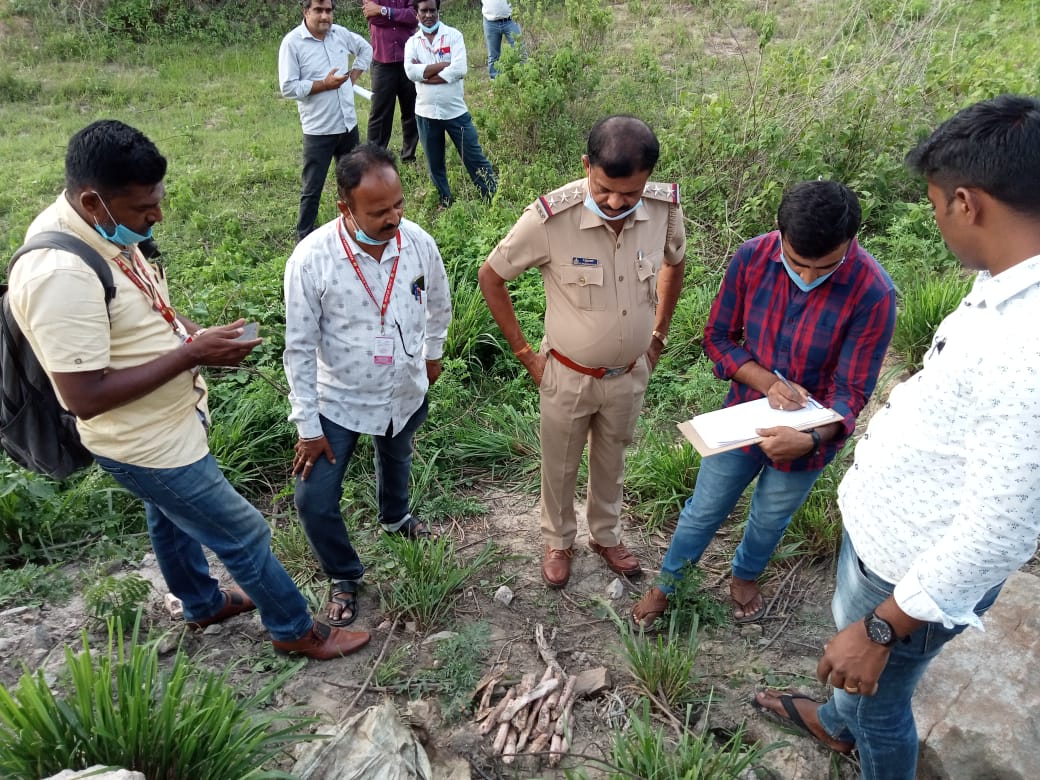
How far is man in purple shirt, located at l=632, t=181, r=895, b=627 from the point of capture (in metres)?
2.26

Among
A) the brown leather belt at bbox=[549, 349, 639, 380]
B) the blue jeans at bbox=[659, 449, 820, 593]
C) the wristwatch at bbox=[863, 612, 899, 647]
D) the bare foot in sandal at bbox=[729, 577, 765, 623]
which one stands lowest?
the bare foot in sandal at bbox=[729, 577, 765, 623]

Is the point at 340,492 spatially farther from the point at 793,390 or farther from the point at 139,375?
the point at 793,390

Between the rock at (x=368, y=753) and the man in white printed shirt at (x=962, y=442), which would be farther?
the rock at (x=368, y=753)

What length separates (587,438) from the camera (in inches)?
127

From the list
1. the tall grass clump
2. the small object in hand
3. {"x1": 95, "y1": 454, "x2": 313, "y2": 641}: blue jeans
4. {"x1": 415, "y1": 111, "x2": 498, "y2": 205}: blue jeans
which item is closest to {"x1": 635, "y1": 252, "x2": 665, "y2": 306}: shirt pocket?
the small object in hand

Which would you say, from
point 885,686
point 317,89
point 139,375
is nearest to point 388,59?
point 317,89

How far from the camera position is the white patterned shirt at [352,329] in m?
2.51

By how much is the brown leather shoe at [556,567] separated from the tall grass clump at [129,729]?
4.75 ft

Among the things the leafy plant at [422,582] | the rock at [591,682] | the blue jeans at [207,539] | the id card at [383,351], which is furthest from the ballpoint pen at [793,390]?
the blue jeans at [207,539]

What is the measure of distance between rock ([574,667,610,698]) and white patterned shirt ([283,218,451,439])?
1.15 metres

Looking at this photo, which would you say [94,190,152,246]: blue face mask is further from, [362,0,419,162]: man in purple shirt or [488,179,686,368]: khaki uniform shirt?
[362,0,419,162]: man in purple shirt

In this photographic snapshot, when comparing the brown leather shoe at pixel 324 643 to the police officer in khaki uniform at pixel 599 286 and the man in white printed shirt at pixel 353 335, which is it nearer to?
the man in white printed shirt at pixel 353 335

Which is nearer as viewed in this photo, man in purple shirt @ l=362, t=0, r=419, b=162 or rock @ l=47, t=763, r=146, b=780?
rock @ l=47, t=763, r=146, b=780

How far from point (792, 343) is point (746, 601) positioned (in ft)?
3.76
